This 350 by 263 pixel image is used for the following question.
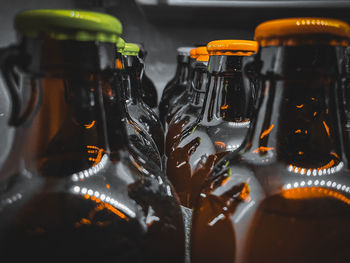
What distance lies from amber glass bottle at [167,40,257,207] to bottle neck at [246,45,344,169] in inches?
4.9

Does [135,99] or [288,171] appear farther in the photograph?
[135,99]

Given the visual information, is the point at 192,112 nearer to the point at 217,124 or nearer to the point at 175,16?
the point at 217,124

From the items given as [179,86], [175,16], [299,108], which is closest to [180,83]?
[179,86]

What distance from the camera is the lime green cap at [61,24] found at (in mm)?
226

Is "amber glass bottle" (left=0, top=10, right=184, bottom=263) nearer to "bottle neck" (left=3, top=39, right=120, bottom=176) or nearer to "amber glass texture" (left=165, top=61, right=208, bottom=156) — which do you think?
"bottle neck" (left=3, top=39, right=120, bottom=176)

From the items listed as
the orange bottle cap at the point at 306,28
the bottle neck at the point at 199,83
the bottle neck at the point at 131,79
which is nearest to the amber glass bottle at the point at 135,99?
the bottle neck at the point at 131,79

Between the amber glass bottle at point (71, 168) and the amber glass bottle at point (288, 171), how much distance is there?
0.05 meters

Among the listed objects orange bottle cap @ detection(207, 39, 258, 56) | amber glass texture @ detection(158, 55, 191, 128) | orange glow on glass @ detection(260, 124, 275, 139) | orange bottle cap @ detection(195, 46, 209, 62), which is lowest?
amber glass texture @ detection(158, 55, 191, 128)

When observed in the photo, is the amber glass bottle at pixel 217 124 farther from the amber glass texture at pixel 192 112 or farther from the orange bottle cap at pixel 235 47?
the amber glass texture at pixel 192 112

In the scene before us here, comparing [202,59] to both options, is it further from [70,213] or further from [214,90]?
[70,213]

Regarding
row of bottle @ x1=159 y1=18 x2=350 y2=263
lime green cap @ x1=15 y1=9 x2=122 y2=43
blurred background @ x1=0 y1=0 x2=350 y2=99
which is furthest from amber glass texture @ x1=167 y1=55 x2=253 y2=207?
blurred background @ x1=0 y1=0 x2=350 y2=99

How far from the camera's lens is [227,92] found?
0.44 metres

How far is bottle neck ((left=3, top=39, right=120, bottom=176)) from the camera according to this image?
25 cm

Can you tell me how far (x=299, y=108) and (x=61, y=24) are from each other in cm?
22
